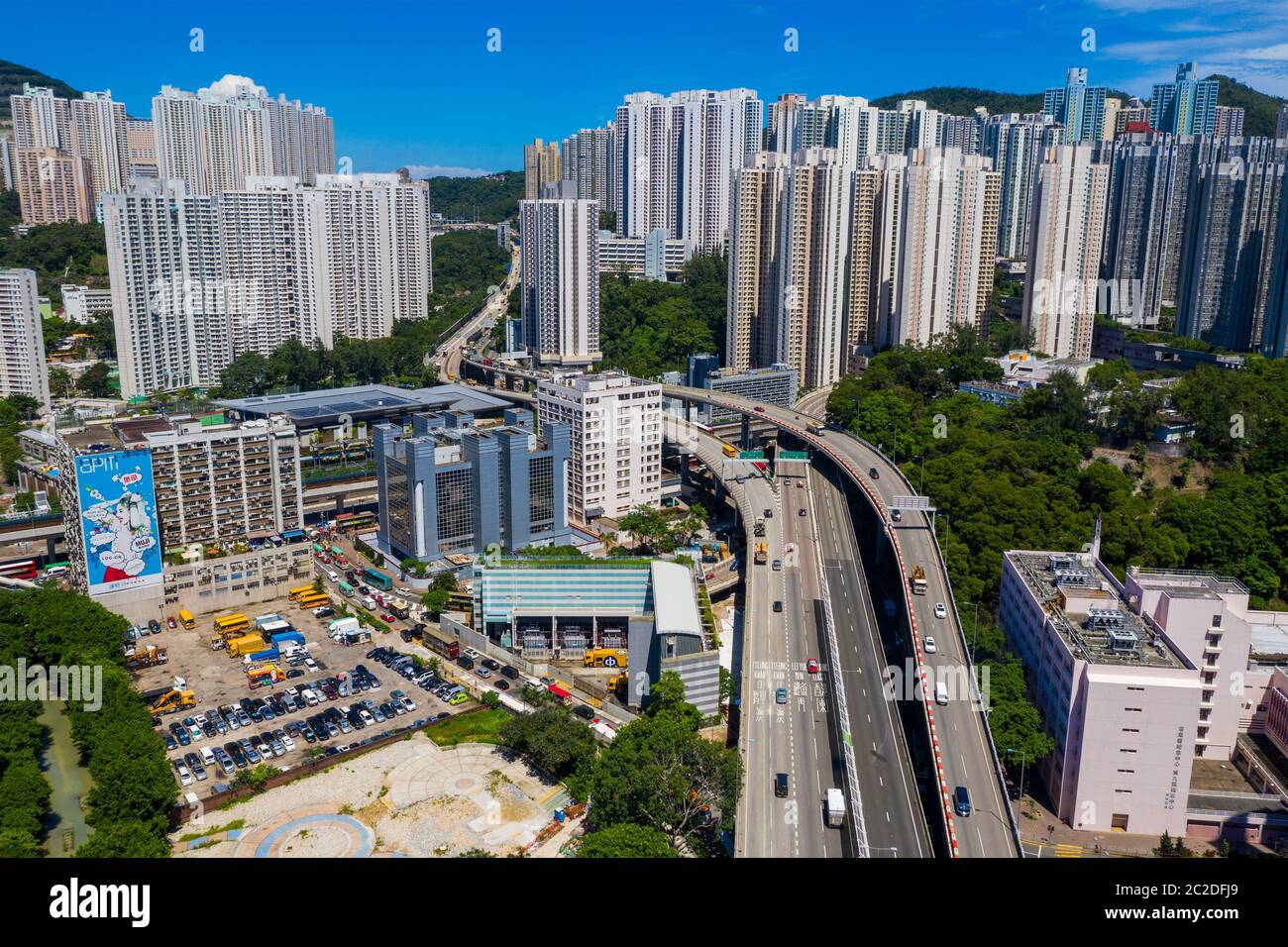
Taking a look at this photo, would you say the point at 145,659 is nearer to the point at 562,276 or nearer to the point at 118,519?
the point at 118,519

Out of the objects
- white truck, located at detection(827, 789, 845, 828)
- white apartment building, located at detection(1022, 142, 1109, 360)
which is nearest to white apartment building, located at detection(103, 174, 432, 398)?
white apartment building, located at detection(1022, 142, 1109, 360)

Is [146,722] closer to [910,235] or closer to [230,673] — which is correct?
[230,673]

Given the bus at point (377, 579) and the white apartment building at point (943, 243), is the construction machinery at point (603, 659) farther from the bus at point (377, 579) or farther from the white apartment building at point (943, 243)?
the white apartment building at point (943, 243)

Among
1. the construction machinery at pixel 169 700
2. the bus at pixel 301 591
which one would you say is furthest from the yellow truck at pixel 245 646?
the bus at pixel 301 591

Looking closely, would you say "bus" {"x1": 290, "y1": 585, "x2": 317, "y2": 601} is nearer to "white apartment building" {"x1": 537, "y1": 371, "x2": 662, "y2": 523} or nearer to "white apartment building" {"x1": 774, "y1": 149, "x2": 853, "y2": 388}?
"white apartment building" {"x1": 537, "y1": 371, "x2": 662, "y2": 523}

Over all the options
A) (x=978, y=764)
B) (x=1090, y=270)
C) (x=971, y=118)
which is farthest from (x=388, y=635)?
(x=971, y=118)

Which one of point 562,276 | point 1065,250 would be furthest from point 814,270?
point 562,276
